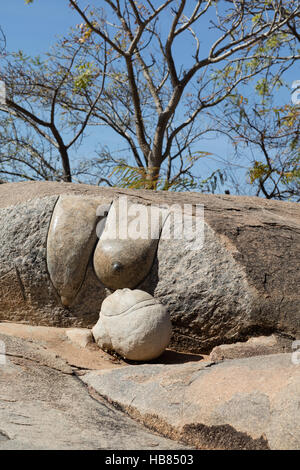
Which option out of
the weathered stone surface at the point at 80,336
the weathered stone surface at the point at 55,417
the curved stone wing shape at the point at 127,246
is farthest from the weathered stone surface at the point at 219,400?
the curved stone wing shape at the point at 127,246

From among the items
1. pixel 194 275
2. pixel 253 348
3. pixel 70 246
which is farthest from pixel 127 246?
pixel 253 348

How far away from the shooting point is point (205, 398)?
2613mm

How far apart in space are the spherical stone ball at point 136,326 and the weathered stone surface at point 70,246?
0.56 meters

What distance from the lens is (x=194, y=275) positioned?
404 centimetres

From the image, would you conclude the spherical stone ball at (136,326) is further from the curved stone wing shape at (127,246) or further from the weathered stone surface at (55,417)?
the weathered stone surface at (55,417)

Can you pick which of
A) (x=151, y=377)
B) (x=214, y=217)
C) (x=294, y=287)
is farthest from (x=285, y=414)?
(x=214, y=217)

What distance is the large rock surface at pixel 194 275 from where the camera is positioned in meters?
3.89

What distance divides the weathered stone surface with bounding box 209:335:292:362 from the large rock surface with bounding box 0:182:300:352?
0.21ft

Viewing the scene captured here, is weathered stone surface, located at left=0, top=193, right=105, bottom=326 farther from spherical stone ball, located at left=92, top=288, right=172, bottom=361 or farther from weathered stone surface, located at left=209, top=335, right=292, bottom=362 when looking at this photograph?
weathered stone surface, located at left=209, top=335, right=292, bottom=362

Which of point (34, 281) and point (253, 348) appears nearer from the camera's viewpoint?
point (253, 348)

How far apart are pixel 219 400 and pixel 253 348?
1.14 meters

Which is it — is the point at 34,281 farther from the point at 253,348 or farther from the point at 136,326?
the point at 253,348

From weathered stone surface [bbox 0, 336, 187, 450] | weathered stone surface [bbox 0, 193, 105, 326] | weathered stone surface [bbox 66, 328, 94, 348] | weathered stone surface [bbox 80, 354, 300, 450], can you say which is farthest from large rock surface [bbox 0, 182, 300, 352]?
weathered stone surface [bbox 0, 336, 187, 450]

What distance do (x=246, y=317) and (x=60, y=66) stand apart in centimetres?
A: 820
